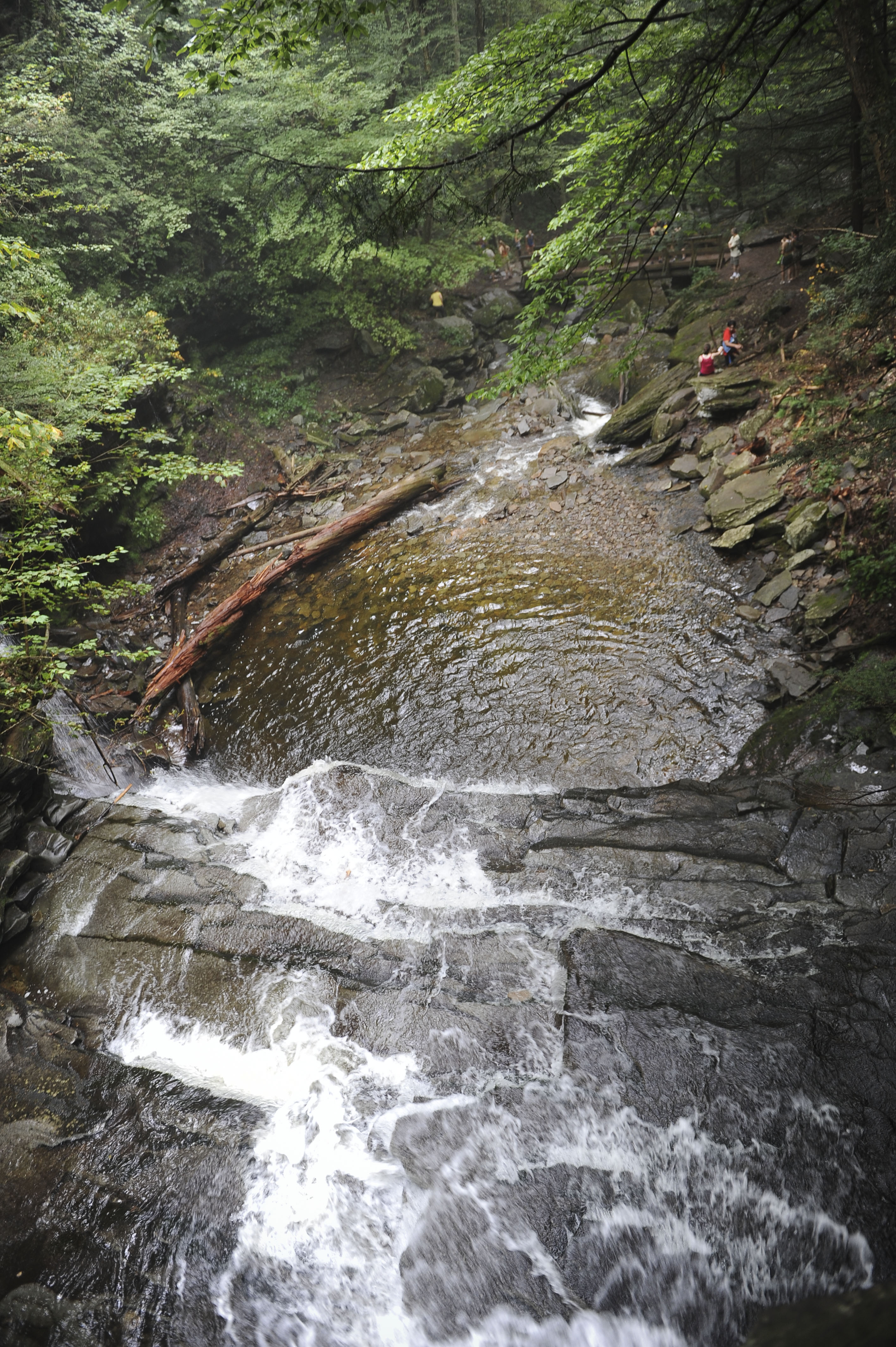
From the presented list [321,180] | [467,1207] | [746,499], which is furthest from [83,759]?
[321,180]

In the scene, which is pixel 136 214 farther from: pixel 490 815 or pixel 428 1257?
pixel 428 1257

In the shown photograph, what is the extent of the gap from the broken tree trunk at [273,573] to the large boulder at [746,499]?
5.68 meters

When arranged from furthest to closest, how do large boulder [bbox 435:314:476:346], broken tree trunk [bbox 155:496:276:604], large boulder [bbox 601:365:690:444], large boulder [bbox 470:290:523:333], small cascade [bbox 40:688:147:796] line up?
1. large boulder [bbox 470:290:523:333]
2. large boulder [bbox 435:314:476:346]
3. large boulder [bbox 601:365:690:444]
4. broken tree trunk [bbox 155:496:276:604]
5. small cascade [bbox 40:688:147:796]

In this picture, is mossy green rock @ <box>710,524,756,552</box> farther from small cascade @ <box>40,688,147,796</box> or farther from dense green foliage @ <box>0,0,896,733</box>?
small cascade @ <box>40,688,147,796</box>

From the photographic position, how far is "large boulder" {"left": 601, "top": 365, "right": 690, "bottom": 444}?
11172mm

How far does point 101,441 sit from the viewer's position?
32.7 feet

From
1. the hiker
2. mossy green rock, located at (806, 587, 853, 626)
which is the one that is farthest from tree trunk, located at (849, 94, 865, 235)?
mossy green rock, located at (806, 587, 853, 626)

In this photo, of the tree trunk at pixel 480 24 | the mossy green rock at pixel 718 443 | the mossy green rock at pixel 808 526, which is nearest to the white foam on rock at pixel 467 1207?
the mossy green rock at pixel 808 526

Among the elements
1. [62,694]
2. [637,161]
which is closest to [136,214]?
[62,694]

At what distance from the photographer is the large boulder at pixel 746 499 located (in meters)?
8.17

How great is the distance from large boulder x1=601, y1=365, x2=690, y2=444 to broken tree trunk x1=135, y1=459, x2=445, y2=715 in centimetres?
361

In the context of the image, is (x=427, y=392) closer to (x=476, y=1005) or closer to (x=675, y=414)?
(x=675, y=414)

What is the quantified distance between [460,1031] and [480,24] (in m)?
25.8

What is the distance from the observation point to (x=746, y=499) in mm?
8453
